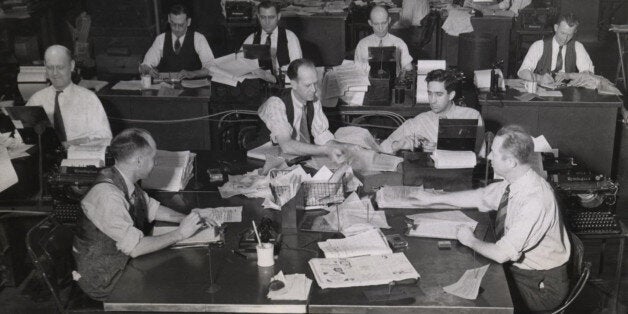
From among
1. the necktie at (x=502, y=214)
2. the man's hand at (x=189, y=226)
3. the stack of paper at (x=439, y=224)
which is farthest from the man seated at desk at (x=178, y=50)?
the necktie at (x=502, y=214)

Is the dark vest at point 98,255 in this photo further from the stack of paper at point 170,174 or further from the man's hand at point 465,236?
the man's hand at point 465,236

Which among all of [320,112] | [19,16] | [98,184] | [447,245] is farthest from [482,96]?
[19,16]

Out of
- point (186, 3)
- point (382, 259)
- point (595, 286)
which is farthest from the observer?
point (186, 3)

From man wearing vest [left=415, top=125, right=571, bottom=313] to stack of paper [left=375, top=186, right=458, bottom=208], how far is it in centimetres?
46

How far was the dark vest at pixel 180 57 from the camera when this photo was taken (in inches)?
268

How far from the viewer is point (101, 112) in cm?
528

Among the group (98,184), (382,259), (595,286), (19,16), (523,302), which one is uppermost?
(19,16)

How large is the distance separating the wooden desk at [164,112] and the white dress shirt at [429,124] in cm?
194

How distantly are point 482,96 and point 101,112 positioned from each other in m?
3.09

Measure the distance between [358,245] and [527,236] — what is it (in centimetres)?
78

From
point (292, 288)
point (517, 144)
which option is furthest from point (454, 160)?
point (292, 288)

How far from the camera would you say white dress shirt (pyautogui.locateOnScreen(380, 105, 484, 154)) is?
4.86 meters

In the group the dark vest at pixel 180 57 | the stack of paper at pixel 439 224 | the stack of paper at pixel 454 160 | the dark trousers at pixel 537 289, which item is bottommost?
the dark trousers at pixel 537 289

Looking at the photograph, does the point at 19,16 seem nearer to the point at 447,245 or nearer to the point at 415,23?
the point at 415,23
